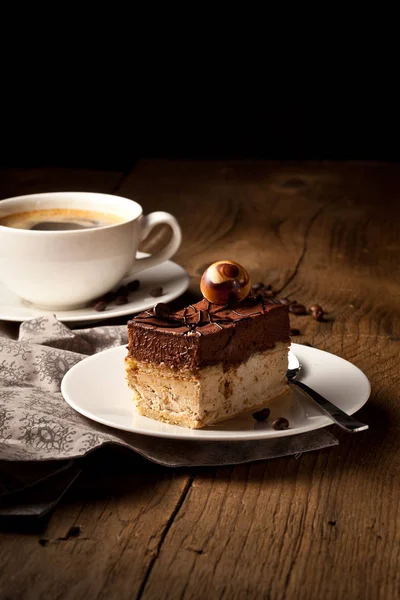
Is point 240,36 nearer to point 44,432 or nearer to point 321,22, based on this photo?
point 321,22

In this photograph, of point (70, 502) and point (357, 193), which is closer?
point (70, 502)

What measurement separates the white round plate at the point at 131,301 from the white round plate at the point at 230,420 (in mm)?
398

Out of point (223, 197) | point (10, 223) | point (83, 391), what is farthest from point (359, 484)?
point (223, 197)

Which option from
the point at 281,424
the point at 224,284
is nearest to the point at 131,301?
the point at 224,284

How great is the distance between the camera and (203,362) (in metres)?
1.75

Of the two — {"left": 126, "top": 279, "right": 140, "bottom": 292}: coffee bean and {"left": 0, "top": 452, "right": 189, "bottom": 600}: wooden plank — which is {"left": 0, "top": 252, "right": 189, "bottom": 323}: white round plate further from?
{"left": 0, "top": 452, "right": 189, "bottom": 600}: wooden plank

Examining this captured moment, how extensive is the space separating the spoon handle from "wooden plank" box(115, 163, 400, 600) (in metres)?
0.09

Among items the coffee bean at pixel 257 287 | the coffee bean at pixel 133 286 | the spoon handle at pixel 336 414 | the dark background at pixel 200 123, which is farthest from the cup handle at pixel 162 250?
the dark background at pixel 200 123

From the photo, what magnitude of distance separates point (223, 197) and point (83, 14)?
220 centimetres

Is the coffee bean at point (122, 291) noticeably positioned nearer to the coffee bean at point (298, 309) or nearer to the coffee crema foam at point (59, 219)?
the coffee crema foam at point (59, 219)

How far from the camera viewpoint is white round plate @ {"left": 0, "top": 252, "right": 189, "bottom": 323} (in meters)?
2.41

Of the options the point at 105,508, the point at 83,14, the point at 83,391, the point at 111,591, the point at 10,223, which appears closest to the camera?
the point at 111,591

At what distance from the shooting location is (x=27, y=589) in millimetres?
1315

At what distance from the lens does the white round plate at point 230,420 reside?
1.66 m
